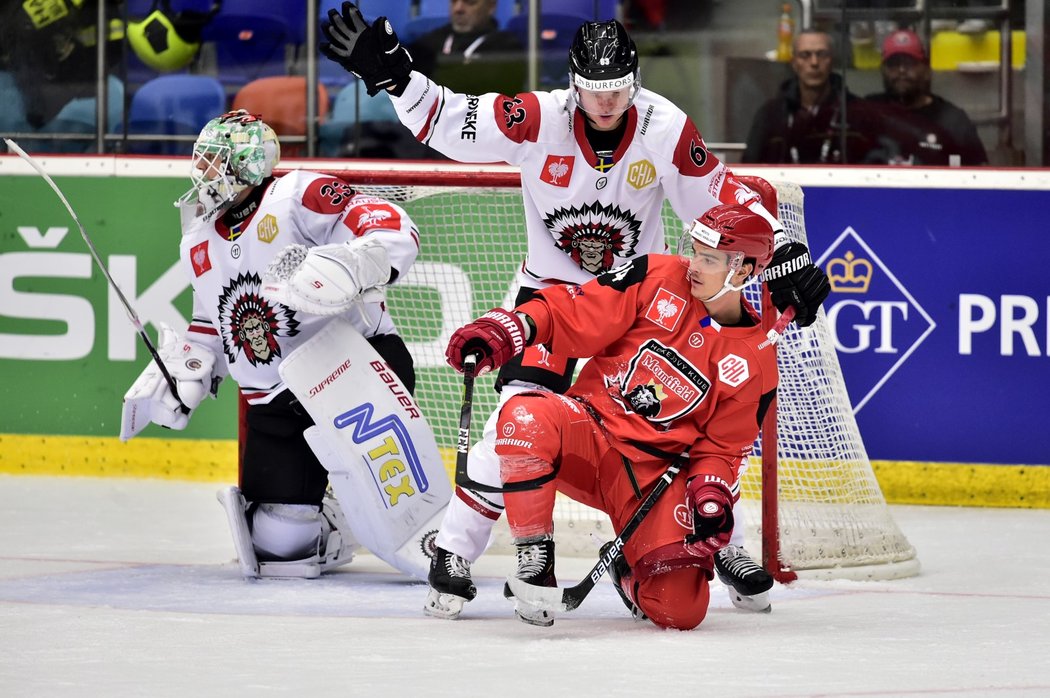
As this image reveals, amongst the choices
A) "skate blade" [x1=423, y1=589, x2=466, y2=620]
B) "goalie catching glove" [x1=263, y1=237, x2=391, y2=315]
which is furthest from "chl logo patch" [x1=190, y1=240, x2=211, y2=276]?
"skate blade" [x1=423, y1=589, x2=466, y2=620]

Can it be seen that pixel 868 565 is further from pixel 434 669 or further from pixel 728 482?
pixel 434 669

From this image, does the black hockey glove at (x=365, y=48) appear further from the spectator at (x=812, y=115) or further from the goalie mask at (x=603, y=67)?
the spectator at (x=812, y=115)

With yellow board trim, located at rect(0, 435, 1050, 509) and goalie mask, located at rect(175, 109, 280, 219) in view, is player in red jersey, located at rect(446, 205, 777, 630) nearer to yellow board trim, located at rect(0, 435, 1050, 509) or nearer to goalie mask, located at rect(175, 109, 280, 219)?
goalie mask, located at rect(175, 109, 280, 219)

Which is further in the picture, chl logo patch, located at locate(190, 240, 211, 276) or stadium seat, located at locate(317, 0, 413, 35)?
stadium seat, located at locate(317, 0, 413, 35)

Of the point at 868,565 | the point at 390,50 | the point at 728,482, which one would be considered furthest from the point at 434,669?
the point at 868,565

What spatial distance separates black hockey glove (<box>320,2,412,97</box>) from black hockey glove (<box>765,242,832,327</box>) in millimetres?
859

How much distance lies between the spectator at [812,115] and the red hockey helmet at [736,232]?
2.06 metres

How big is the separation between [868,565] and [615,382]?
1053 mm

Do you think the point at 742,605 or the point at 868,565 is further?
the point at 868,565

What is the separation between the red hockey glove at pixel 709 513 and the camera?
10.2 feet

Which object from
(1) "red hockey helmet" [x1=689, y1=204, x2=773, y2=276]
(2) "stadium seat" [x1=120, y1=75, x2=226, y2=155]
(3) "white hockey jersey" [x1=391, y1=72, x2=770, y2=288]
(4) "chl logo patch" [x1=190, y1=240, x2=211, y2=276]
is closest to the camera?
(1) "red hockey helmet" [x1=689, y1=204, x2=773, y2=276]

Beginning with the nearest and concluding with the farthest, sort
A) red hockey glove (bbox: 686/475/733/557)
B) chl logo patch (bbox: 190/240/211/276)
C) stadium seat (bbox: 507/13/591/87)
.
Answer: red hockey glove (bbox: 686/475/733/557), chl logo patch (bbox: 190/240/211/276), stadium seat (bbox: 507/13/591/87)

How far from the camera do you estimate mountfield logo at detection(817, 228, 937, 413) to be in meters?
5.11

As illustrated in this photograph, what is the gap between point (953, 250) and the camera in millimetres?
5098
